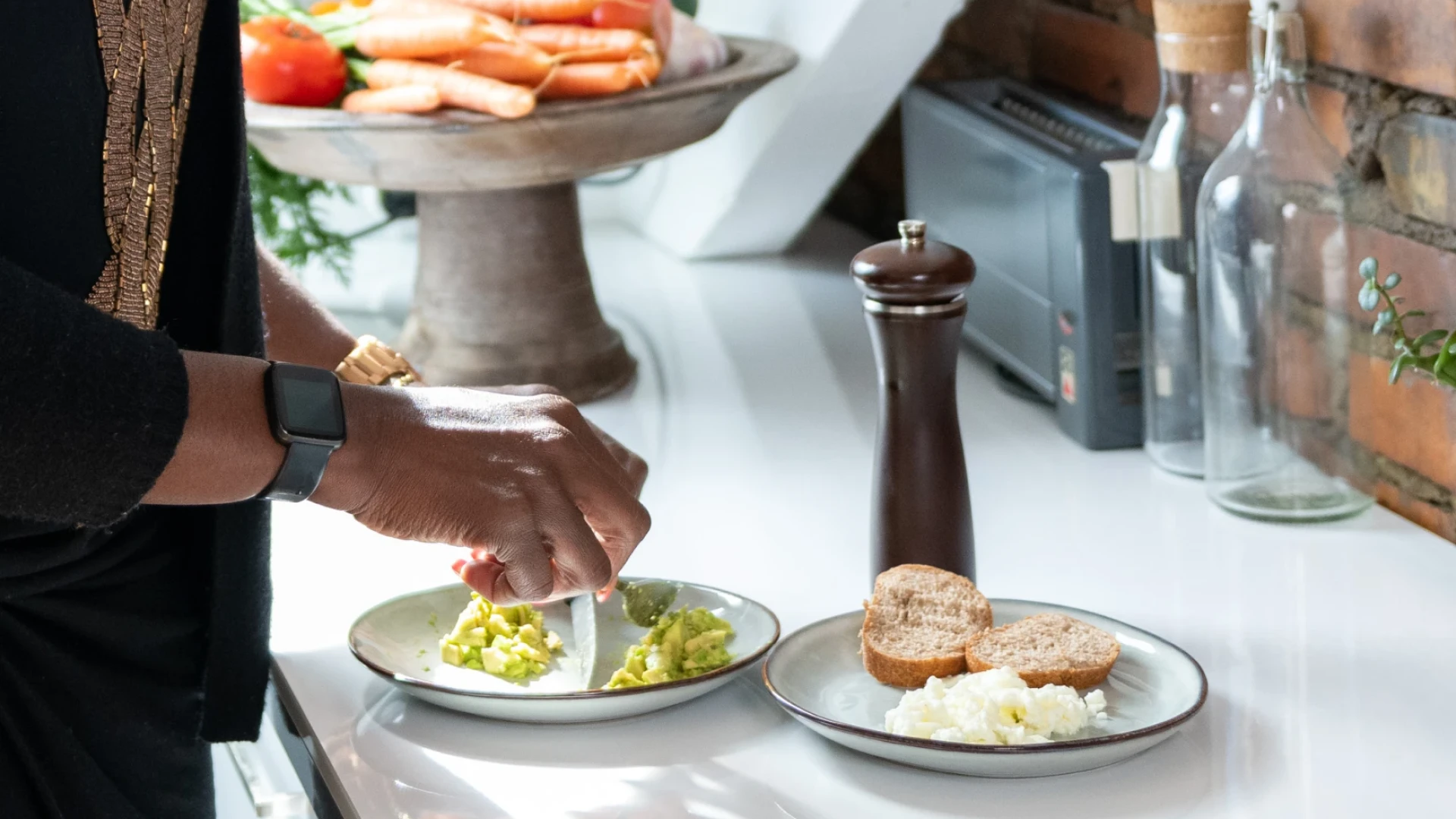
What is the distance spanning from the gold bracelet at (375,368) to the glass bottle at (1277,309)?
561 millimetres

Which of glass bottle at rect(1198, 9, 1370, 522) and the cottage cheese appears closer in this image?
the cottage cheese

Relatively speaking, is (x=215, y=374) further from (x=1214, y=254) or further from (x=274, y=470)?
(x=1214, y=254)

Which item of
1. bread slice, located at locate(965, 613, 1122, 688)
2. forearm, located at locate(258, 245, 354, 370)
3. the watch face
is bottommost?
bread slice, located at locate(965, 613, 1122, 688)

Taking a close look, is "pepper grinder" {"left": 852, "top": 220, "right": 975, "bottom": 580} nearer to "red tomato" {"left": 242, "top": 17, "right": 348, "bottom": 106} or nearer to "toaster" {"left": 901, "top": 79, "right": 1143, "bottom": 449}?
"toaster" {"left": 901, "top": 79, "right": 1143, "bottom": 449}

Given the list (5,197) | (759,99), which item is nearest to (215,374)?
(5,197)

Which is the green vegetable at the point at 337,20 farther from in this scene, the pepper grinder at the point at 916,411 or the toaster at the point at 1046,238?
the pepper grinder at the point at 916,411

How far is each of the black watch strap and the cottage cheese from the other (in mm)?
295

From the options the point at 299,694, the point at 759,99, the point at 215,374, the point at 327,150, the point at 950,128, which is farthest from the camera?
the point at 759,99

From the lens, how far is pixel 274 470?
0.71m

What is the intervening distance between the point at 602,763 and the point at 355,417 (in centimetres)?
22

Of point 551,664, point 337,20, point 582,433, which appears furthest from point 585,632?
point 337,20

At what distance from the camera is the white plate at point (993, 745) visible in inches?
28.8

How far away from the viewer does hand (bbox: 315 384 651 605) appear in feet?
2.43

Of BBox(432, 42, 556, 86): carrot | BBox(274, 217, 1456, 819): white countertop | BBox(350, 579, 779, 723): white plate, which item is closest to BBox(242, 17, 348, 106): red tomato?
BBox(432, 42, 556, 86): carrot
